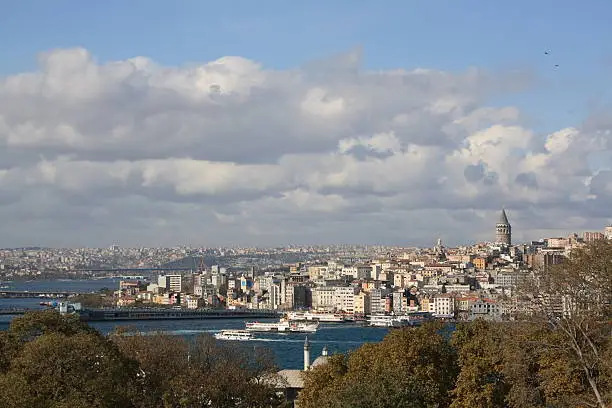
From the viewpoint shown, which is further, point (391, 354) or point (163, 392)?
point (391, 354)

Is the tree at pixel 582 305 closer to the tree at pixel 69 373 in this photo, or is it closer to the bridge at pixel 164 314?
the tree at pixel 69 373

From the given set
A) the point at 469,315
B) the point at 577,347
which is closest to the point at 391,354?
the point at 577,347

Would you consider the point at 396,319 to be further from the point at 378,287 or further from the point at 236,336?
the point at 378,287

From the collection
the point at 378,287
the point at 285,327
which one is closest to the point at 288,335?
the point at 285,327

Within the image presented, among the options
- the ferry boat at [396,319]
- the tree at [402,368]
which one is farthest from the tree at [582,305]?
the ferry boat at [396,319]

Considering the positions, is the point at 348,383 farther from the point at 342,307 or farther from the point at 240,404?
the point at 342,307

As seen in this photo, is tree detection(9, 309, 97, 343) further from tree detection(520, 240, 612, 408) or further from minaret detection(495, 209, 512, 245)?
minaret detection(495, 209, 512, 245)

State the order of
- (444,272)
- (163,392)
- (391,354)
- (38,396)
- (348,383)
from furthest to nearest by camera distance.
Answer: (444,272), (391,354), (163,392), (348,383), (38,396)
